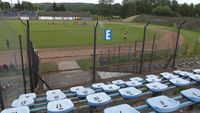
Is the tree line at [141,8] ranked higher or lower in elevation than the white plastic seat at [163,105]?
higher

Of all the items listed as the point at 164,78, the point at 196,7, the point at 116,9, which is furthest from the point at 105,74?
the point at 116,9

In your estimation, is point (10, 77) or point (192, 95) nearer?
point (192, 95)

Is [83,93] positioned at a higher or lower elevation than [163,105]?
lower

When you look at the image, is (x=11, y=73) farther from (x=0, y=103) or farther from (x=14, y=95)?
(x=0, y=103)

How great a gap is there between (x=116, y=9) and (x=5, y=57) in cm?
7413

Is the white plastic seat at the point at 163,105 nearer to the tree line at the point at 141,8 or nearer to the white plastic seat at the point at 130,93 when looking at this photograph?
the white plastic seat at the point at 130,93

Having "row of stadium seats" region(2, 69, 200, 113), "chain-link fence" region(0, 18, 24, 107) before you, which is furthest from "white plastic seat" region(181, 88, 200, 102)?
"chain-link fence" region(0, 18, 24, 107)

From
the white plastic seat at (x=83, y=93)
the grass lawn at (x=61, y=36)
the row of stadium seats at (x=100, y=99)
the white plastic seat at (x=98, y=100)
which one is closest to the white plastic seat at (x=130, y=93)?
the row of stadium seats at (x=100, y=99)

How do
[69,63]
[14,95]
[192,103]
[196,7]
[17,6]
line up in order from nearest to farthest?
[192,103] → [14,95] → [69,63] → [196,7] → [17,6]

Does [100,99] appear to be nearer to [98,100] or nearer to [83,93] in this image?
[98,100]

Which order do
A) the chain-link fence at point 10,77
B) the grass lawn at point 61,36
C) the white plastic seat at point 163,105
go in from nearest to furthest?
1. the white plastic seat at point 163,105
2. the chain-link fence at point 10,77
3. the grass lawn at point 61,36

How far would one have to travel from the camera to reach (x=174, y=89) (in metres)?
4.72

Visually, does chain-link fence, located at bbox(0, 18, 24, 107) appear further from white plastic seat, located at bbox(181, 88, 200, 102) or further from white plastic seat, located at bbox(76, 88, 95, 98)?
white plastic seat, located at bbox(181, 88, 200, 102)

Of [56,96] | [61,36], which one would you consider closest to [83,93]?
[56,96]
